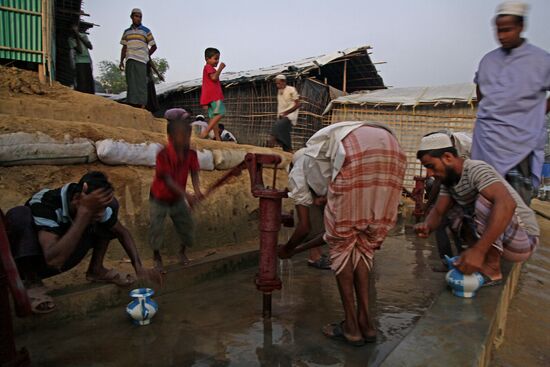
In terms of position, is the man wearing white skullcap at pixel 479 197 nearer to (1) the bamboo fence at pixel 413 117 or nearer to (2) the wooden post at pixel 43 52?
(2) the wooden post at pixel 43 52

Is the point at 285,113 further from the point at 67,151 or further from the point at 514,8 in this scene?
the point at 514,8

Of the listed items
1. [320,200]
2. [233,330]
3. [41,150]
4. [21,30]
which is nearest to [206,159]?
[41,150]

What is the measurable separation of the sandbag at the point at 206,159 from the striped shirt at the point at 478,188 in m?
2.87

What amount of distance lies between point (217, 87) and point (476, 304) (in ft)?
16.9

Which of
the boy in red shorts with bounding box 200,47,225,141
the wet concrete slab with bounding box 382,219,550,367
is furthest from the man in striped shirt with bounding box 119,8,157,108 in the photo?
the wet concrete slab with bounding box 382,219,550,367

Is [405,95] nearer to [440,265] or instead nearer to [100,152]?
[440,265]

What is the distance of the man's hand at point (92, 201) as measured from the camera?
2.21m

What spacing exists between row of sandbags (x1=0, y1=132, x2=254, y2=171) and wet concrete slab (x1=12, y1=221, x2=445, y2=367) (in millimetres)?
1449

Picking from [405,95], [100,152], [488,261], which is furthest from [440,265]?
[405,95]

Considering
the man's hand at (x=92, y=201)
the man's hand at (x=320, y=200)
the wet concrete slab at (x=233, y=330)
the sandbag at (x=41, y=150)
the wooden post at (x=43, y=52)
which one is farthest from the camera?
the wooden post at (x=43, y=52)

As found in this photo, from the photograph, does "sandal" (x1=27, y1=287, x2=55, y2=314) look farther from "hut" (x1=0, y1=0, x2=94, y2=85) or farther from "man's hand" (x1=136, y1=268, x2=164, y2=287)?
"hut" (x1=0, y1=0, x2=94, y2=85)

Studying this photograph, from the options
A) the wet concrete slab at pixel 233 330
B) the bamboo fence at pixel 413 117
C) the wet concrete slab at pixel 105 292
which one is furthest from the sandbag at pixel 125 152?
the bamboo fence at pixel 413 117

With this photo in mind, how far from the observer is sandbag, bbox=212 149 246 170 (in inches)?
195

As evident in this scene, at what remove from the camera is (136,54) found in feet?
22.2
